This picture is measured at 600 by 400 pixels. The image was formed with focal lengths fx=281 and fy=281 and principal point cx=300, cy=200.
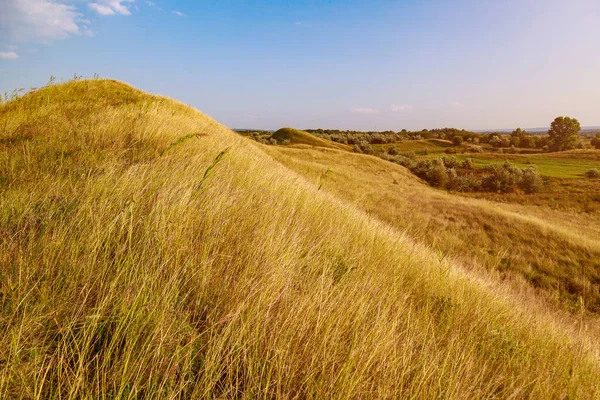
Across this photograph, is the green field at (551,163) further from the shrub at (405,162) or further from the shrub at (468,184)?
the shrub at (405,162)

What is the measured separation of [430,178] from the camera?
32.4 m

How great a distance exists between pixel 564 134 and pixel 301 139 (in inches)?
2309

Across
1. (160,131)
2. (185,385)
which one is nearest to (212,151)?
(160,131)

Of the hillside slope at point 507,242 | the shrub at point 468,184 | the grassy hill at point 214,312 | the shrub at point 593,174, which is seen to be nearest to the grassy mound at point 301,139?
the shrub at point 468,184

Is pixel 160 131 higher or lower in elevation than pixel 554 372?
higher

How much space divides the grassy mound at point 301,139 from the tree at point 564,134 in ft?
160

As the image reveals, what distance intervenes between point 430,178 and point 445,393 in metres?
34.3

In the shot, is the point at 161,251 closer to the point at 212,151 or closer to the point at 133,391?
the point at 133,391

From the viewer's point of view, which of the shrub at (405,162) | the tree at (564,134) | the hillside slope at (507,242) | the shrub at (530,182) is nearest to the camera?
the hillside slope at (507,242)

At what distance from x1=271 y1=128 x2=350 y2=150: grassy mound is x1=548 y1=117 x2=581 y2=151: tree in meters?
48.7

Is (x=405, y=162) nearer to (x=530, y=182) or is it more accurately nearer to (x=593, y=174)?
(x=530, y=182)

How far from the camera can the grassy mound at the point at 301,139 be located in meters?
45.3

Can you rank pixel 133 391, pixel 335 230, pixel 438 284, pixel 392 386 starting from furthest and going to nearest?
pixel 335 230 < pixel 438 284 < pixel 392 386 < pixel 133 391

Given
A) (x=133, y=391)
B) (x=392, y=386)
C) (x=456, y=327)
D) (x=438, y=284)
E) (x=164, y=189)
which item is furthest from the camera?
(x=438, y=284)
